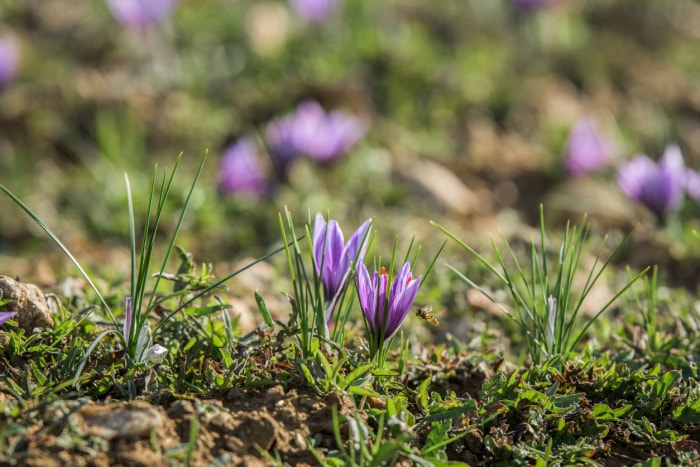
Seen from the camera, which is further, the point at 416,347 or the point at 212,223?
the point at 212,223

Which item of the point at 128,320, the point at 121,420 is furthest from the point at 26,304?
the point at 121,420

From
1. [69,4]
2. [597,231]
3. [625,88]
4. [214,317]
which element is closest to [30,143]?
[69,4]

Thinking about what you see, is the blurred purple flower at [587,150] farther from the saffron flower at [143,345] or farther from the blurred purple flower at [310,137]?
the saffron flower at [143,345]

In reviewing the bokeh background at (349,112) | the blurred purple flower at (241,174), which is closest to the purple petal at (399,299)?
the bokeh background at (349,112)

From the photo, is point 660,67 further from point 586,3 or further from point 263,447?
point 263,447

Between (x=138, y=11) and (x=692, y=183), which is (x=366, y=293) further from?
(x=138, y=11)

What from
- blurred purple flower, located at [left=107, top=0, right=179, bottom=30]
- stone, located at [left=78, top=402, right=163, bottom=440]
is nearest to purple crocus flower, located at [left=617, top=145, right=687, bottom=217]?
stone, located at [left=78, top=402, right=163, bottom=440]

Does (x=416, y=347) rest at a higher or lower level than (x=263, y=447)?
higher
